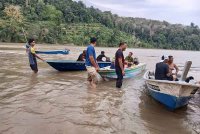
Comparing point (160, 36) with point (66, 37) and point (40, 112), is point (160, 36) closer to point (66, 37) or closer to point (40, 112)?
point (66, 37)

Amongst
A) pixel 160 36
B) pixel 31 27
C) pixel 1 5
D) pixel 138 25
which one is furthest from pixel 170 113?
pixel 138 25

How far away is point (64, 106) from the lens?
310 inches

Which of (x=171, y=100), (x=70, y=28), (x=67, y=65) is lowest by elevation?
(x=171, y=100)

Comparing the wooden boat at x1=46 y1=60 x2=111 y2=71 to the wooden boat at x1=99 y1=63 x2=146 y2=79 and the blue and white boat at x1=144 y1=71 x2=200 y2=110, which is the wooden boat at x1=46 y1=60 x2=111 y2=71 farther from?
the blue and white boat at x1=144 y1=71 x2=200 y2=110

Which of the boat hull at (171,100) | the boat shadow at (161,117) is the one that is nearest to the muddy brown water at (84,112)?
the boat shadow at (161,117)

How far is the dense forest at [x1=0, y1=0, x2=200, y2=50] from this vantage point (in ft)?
216

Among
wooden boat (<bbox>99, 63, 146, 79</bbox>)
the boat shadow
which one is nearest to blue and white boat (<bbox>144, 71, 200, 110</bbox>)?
the boat shadow

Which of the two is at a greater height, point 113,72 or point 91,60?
point 91,60

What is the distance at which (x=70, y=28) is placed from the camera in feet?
261

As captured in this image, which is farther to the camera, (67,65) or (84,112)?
(67,65)

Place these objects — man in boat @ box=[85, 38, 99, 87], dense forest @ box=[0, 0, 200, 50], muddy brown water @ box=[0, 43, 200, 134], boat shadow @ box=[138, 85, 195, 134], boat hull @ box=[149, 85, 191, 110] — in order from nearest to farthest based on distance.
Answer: muddy brown water @ box=[0, 43, 200, 134]
boat shadow @ box=[138, 85, 195, 134]
boat hull @ box=[149, 85, 191, 110]
man in boat @ box=[85, 38, 99, 87]
dense forest @ box=[0, 0, 200, 50]

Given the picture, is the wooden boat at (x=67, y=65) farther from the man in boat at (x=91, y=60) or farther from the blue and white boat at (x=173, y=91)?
the blue and white boat at (x=173, y=91)

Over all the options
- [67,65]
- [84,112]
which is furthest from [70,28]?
[84,112]

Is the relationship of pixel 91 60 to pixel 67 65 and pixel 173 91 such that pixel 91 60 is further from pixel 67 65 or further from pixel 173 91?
pixel 67 65
